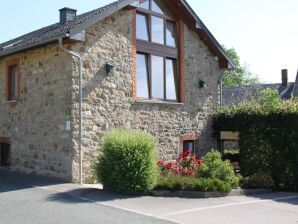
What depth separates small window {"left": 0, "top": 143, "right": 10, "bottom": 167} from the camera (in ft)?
54.6

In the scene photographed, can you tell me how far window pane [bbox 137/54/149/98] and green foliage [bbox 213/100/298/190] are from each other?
3.74m

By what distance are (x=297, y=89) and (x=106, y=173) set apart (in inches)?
1082

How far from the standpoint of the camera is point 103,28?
14734mm

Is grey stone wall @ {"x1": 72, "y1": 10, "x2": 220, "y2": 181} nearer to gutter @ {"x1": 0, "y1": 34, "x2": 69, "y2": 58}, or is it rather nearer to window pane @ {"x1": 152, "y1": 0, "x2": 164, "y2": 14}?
gutter @ {"x1": 0, "y1": 34, "x2": 69, "y2": 58}

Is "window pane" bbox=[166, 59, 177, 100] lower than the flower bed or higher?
higher

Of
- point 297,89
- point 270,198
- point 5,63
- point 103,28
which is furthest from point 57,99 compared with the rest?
point 297,89

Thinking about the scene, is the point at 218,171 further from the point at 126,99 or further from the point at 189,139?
the point at 189,139

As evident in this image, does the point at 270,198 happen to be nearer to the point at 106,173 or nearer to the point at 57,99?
the point at 106,173

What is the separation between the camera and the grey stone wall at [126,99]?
14.2m

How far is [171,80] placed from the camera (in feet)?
57.7

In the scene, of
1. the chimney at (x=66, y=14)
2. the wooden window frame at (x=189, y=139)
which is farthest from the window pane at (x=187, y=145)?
the chimney at (x=66, y=14)

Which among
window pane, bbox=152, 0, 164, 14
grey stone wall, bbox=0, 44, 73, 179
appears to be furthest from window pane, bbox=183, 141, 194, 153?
grey stone wall, bbox=0, 44, 73, 179

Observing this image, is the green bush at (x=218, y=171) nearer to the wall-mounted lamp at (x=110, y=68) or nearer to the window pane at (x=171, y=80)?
the wall-mounted lamp at (x=110, y=68)

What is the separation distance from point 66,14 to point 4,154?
572 cm
